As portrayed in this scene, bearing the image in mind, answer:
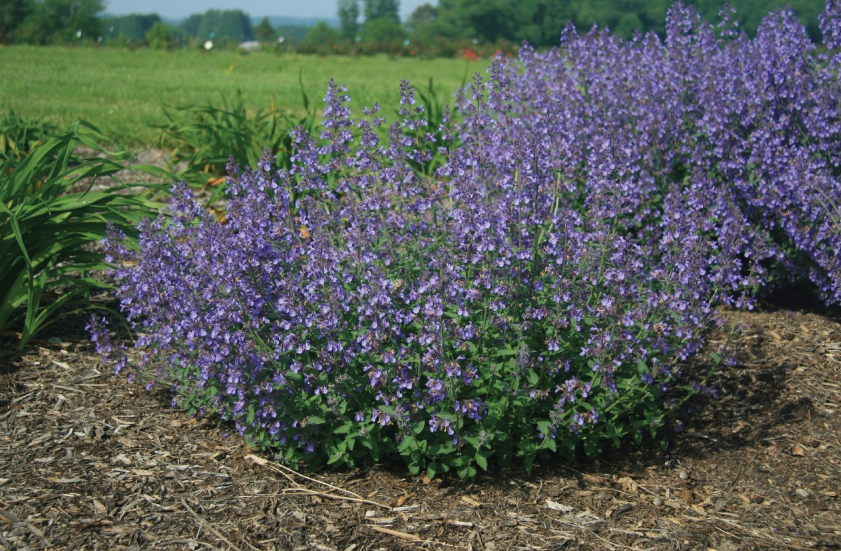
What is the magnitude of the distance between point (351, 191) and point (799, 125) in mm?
3359

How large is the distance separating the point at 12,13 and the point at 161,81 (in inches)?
612

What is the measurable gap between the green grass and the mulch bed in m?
4.21

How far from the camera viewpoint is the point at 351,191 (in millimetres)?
3834

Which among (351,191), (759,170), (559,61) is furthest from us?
(559,61)

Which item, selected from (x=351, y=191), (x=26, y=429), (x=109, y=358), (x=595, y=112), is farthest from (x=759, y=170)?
(x=26, y=429)

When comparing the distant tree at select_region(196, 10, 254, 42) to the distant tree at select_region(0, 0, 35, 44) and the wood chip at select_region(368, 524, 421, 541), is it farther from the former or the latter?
the wood chip at select_region(368, 524, 421, 541)

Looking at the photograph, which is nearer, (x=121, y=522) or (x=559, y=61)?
(x=121, y=522)

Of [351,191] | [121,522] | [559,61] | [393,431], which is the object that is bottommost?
[121,522]

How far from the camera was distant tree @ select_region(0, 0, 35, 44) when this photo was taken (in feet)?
82.7

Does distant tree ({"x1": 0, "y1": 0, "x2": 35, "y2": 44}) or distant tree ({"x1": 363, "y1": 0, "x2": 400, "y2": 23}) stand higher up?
distant tree ({"x1": 363, "y1": 0, "x2": 400, "y2": 23})

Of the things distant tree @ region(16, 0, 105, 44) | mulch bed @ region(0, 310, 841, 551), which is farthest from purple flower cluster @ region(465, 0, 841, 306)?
distant tree @ region(16, 0, 105, 44)

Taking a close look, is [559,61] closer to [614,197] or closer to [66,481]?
[614,197]

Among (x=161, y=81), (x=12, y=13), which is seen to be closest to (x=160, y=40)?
(x=12, y=13)

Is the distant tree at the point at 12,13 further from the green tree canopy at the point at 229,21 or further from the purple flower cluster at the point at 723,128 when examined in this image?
the green tree canopy at the point at 229,21
